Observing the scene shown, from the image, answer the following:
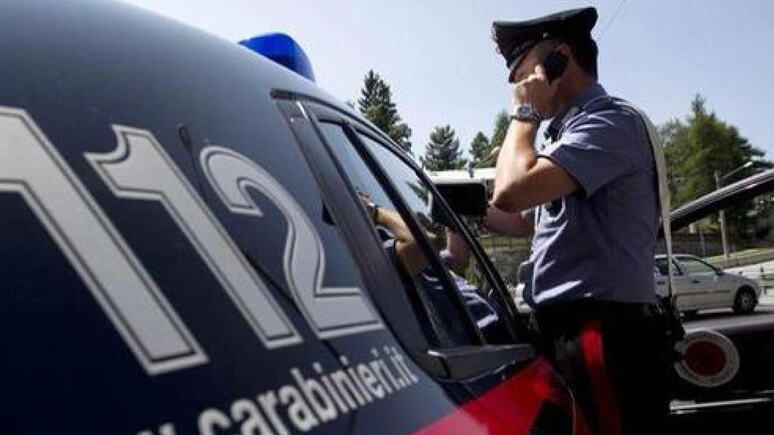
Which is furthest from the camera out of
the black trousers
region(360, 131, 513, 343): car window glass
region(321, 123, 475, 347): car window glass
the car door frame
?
the black trousers

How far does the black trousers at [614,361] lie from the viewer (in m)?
2.13

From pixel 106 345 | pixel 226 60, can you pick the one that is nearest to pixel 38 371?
pixel 106 345

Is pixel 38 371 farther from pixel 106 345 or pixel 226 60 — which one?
pixel 226 60

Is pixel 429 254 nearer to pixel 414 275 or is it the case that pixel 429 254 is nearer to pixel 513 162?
pixel 414 275

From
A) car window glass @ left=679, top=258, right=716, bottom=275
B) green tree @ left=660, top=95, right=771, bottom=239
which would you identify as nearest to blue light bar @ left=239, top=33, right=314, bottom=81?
car window glass @ left=679, top=258, right=716, bottom=275

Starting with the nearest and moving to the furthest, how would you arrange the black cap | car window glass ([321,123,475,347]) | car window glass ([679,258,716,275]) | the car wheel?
1. car window glass ([321,123,475,347])
2. the black cap
3. car window glass ([679,258,716,275])
4. the car wheel

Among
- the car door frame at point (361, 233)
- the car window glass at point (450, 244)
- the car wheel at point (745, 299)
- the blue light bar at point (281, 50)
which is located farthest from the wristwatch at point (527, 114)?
the car wheel at point (745, 299)

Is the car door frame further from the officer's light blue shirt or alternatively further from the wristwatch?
the wristwatch

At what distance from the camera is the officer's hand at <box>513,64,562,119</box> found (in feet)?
8.24

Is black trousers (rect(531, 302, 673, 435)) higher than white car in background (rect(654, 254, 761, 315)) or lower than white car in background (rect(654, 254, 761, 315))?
→ higher

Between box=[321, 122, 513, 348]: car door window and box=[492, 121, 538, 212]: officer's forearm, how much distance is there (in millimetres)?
215

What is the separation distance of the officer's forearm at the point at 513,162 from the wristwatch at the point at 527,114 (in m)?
0.01

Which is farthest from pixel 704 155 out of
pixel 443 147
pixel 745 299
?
pixel 745 299

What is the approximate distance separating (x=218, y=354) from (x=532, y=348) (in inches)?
61.0
